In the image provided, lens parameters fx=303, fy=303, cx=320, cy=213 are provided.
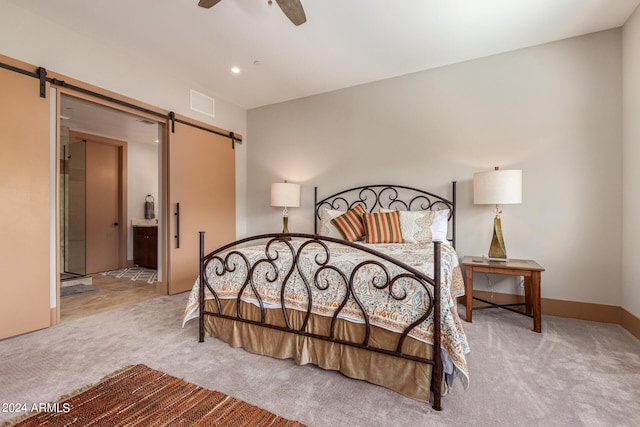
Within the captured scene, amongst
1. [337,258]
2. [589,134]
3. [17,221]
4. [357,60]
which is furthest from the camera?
[357,60]

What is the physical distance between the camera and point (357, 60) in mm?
3412

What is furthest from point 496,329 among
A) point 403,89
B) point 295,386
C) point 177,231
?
point 177,231

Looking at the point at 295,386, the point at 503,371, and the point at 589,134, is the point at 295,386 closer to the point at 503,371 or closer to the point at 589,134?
the point at 503,371

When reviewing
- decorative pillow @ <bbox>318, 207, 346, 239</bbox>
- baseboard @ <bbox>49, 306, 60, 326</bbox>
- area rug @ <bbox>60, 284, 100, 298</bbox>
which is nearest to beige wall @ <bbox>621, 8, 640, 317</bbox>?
decorative pillow @ <bbox>318, 207, 346, 239</bbox>

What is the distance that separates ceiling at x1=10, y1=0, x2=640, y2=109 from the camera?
8.27 feet

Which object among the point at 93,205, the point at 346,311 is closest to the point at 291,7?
the point at 346,311

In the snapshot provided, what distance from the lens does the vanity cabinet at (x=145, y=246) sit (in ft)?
18.2

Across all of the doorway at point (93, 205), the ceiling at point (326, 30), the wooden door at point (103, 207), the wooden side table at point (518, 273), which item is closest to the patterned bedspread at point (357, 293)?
the wooden side table at point (518, 273)

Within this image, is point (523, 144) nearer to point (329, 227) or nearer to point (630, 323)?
point (630, 323)

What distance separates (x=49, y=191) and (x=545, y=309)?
190 inches

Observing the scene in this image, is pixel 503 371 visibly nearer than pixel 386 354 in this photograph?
No

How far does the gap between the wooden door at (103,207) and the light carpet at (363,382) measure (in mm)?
3179

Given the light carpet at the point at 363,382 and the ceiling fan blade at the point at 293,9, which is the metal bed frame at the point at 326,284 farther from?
the ceiling fan blade at the point at 293,9

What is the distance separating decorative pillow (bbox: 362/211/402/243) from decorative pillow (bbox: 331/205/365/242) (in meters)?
0.12
